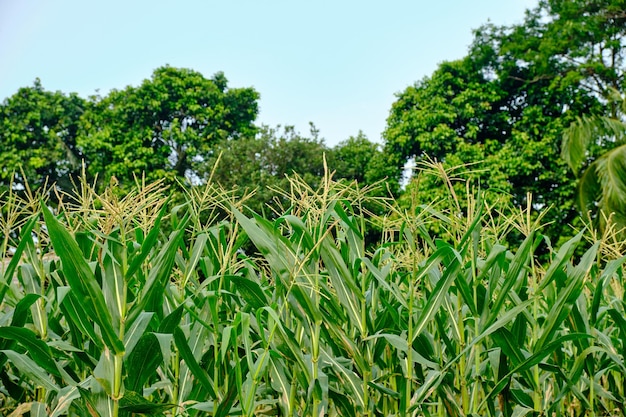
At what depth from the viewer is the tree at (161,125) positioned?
25.2 meters

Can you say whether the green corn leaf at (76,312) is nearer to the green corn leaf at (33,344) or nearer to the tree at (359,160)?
the green corn leaf at (33,344)

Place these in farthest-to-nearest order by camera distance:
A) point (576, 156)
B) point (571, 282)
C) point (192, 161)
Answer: point (192, 161)
point (576, 156)
point (571, 282)

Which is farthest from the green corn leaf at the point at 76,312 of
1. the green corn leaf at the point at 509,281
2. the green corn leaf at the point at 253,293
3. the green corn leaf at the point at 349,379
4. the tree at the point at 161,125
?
the tree at the point at 161,125

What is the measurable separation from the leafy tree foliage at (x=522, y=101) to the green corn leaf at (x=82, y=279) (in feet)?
56.9

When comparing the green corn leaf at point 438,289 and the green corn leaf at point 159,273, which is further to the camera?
the green corn leaf at point 438,289

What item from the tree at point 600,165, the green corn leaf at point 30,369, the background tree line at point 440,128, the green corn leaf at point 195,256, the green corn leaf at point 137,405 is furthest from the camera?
the background tree line at point 440,128

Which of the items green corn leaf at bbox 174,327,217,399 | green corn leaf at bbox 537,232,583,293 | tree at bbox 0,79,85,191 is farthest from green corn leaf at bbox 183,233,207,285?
tree at bbox 0,79,85,191

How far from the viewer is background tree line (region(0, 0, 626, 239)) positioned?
1834cm

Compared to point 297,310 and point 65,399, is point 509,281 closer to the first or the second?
point 297,310

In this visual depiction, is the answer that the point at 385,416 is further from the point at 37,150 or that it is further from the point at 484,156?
the point at 37,150

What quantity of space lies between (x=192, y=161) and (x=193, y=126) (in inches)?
78.8

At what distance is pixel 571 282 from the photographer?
1724mm

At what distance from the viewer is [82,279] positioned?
1.43 meters

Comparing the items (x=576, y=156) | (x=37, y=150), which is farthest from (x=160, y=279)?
(x=37, y=150)
